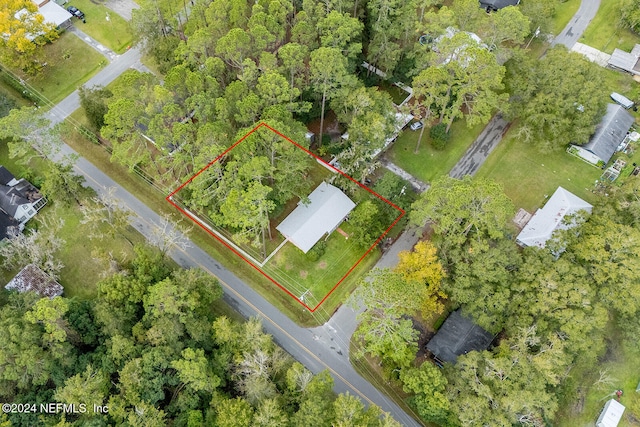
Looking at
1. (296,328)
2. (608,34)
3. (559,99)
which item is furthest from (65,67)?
(608,34)

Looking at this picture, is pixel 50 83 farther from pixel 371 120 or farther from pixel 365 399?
pixel 365 399

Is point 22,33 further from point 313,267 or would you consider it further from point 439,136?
point 439,136

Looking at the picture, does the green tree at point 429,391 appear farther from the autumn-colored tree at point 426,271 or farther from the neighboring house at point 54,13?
the neighboring house at point 54,13

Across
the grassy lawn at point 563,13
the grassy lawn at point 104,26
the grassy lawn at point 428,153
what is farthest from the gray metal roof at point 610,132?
the grassy lawn at point 104,26

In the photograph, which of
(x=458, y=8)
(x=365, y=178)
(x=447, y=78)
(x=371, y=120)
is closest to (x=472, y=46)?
(x=447, y=78)

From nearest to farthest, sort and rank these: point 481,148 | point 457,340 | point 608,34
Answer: point 457,340 < point 481,148 < point 608,34

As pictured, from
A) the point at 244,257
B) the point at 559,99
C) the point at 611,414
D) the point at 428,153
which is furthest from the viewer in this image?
the point at 428,153
